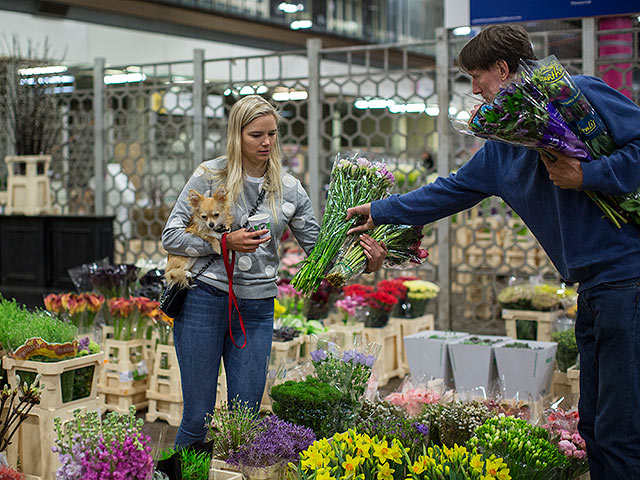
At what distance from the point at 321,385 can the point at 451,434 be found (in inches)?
19.0

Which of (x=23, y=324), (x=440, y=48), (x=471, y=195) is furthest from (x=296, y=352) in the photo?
(x=440, y=48)

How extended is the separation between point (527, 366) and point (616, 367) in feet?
6.38

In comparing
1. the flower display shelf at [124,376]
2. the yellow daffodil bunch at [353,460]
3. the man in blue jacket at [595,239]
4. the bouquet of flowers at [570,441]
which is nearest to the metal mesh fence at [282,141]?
the flower display shelf at [124,376]

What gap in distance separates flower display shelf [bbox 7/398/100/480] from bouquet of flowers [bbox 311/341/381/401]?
3.09ft

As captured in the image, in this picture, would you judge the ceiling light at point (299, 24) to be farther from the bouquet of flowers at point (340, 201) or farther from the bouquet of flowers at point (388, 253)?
the bouquet of flowers at point (388, 253)

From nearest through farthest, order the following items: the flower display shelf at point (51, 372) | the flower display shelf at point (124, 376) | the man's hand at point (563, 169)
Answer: the man's hand at point (563, 169) → the flower display shelf at point (51, 372) → the flower display shelf at point (124, 376)

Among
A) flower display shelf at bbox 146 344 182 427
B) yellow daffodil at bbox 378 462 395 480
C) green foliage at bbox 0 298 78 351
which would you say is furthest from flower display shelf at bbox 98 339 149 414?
yellow daffodil at bbox 378 462 395 480

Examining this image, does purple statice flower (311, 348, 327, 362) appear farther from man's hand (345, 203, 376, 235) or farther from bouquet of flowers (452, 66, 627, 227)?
bouquet of flowers (452, 66, 627, 227)

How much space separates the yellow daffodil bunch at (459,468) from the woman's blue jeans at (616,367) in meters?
0.29

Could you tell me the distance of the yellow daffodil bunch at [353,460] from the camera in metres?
1.97

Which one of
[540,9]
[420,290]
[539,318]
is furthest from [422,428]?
[540,9]

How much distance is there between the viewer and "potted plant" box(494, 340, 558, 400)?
3.86 meters

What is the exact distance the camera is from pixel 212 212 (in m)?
2.50

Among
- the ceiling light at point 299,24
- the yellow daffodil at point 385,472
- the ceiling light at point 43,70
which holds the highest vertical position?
the ceiling light at point 299,24
